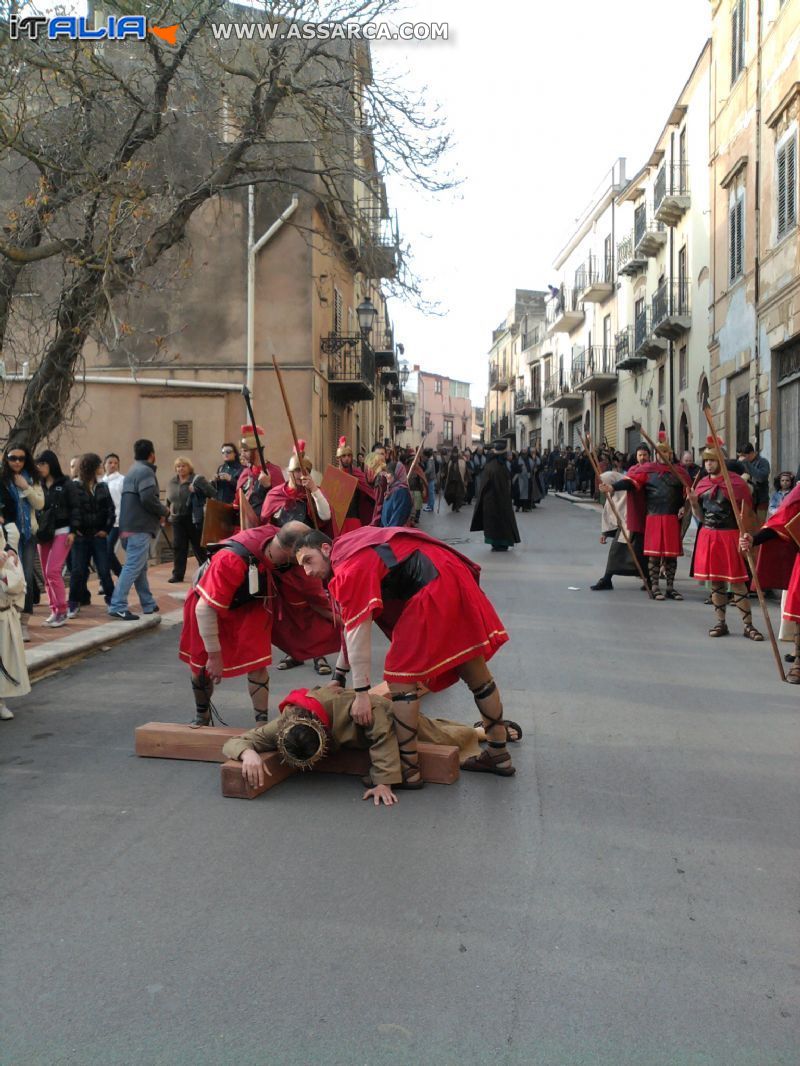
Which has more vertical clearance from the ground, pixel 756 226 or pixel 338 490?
pixel 756 226

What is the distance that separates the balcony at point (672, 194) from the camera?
29.1 meters

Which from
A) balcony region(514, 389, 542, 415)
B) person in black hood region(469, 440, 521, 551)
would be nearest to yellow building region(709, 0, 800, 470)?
person in black hood region(469, 440, 521, 551)

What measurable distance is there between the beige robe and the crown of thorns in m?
2.53

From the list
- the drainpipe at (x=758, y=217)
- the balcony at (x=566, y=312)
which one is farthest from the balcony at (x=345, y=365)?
the balcony at (x=566, y=312)

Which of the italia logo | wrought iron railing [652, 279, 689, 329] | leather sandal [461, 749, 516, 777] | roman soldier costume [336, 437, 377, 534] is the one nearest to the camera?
leather sandal [461, 749, 516, 777]

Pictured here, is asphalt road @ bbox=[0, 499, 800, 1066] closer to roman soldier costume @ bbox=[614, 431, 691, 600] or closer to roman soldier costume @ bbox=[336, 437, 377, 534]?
roman soldier costume @ bbox=[336, 437, 377, 534]

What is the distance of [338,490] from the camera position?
9406 millimetres

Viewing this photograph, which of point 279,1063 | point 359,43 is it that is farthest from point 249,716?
point 359,43

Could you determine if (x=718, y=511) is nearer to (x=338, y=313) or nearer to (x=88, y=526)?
(x=88, y=526)

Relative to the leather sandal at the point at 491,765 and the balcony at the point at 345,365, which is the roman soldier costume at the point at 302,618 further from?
the balcony at the point at 345,365

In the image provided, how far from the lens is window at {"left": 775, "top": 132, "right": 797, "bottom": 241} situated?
673 inches

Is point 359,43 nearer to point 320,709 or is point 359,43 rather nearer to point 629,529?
point 629,529

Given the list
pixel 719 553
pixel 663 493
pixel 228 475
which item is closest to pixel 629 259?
pixel 663 493

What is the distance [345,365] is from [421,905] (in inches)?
980
